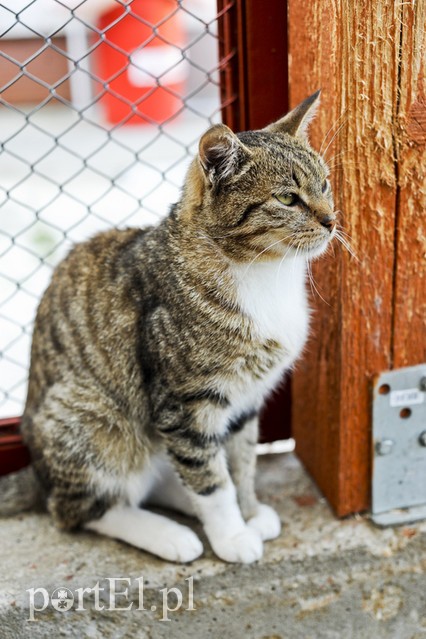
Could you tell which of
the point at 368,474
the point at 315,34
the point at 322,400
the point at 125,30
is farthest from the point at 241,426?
the point at 125,30

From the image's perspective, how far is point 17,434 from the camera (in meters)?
2.30

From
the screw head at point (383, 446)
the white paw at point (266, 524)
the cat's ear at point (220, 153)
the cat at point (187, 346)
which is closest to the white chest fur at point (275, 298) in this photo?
the cat at point (187, 346)

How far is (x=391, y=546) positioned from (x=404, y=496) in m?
0.15

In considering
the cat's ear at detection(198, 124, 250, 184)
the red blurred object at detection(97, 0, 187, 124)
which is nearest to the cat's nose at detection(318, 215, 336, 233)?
the cat's ear at detection(198, 124, 250, 184)

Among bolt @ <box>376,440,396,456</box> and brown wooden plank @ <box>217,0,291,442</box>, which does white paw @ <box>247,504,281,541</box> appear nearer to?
bolt @ <box>376,440,396,456</box>

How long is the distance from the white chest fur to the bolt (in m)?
0.37

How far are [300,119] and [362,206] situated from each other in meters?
0.26

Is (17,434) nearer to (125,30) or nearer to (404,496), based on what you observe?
(404,496)

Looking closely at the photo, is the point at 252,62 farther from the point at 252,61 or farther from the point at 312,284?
the point at 312,284

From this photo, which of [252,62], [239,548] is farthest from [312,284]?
[239,548]

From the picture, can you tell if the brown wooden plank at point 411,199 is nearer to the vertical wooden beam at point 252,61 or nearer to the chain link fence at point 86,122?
the vertical wooden beam at point 252,61

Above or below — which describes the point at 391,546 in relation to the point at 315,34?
below

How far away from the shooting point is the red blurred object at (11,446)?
2291mm

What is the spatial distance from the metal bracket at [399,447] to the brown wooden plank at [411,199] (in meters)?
0.07
